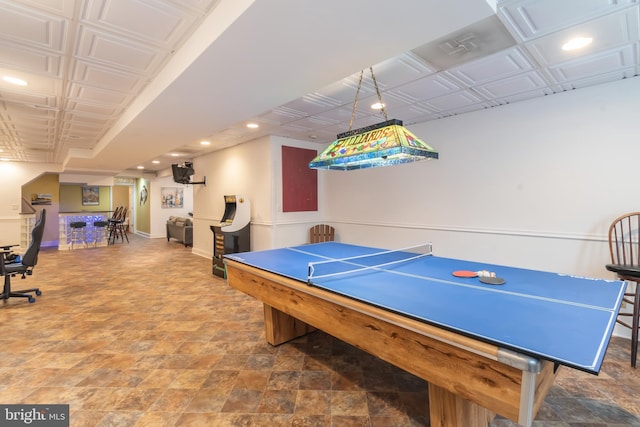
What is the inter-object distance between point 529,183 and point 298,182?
148 inches

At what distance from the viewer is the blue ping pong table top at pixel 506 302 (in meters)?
1.11

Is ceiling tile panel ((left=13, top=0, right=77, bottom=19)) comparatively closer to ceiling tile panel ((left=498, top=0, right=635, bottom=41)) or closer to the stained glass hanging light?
the stained glass hanging light

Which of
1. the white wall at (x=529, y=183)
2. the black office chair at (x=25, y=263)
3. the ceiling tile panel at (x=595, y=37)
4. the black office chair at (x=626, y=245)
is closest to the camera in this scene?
the ceiling tile panel at (x=595, y=37)

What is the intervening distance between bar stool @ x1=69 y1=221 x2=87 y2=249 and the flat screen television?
4026mm

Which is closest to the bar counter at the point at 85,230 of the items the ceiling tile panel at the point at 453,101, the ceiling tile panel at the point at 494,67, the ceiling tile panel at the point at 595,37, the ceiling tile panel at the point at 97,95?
the ceiling tile panel at the point at 97,95

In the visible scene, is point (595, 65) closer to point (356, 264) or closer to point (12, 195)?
point (356, 264)

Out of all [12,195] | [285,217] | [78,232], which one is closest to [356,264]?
[285,217]

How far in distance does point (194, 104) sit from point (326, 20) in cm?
200

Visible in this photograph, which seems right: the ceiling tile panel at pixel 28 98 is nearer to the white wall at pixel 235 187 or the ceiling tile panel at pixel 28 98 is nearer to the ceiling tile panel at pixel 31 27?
the ceiling tile panel at pixel 31 27

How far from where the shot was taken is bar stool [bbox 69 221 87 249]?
28.4ft

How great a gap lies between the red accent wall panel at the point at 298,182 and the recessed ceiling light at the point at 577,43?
418 centimetres

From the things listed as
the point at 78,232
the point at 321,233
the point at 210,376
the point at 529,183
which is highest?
the point at 529,183

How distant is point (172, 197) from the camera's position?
11.6 meters

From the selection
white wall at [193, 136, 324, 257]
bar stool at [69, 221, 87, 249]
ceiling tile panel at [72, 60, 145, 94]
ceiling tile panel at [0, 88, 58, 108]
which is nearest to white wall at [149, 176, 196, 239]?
bar stool at [69, 221, 87, 249]
